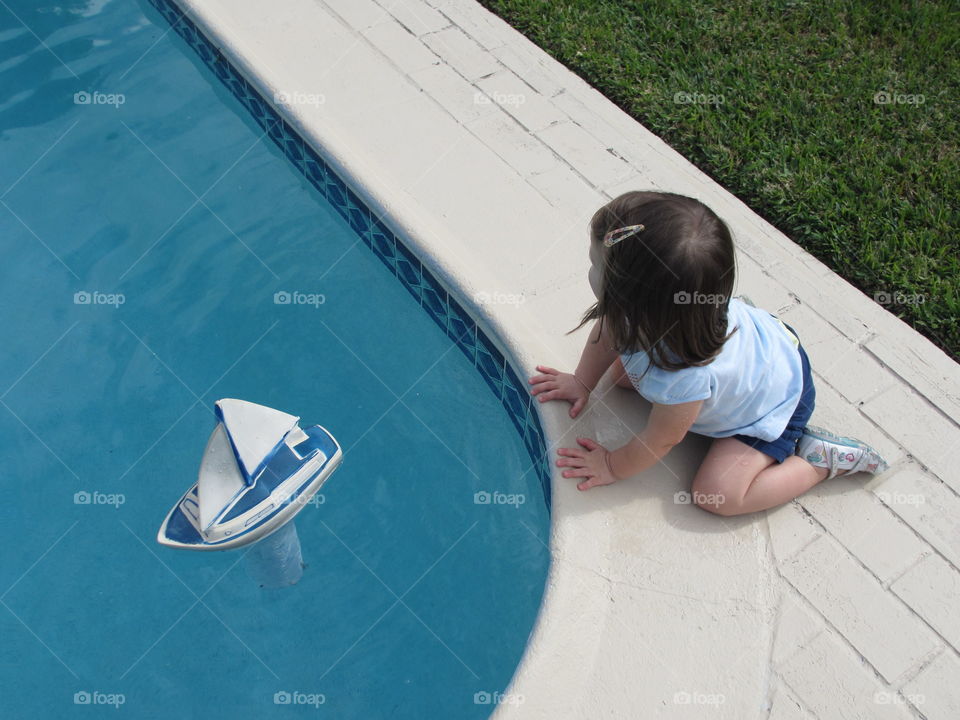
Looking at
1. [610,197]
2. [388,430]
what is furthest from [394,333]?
[610,197]

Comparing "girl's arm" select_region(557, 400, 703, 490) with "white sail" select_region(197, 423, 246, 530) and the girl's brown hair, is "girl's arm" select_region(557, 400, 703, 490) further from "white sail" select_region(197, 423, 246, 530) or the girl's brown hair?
→ "white sail" select_region(197, 423, 246, 530)

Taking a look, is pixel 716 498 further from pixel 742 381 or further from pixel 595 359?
pixel 595 359

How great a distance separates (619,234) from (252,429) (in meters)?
0.99

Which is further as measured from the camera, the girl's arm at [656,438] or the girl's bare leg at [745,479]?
the girl's bare leg at [745,479]

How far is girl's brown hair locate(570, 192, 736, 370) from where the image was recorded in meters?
1.98

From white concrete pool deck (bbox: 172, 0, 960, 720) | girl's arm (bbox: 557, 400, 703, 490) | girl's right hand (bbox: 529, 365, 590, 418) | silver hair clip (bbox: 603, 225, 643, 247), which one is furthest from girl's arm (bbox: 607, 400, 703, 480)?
silver hair clip (bbox: 603, 225, 643, 247)

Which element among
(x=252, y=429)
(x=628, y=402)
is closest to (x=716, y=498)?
(x=628, y=402)

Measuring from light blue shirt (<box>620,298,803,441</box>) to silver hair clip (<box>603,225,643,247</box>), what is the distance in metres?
0.42

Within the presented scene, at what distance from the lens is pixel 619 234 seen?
6.65 ft

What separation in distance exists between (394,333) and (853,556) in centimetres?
188

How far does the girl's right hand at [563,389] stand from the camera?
8.91 ft

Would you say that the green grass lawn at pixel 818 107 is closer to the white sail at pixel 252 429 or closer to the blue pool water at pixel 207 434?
the blue pool water at pixel 207 434

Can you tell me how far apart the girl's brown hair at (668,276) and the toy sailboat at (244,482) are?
873 mm

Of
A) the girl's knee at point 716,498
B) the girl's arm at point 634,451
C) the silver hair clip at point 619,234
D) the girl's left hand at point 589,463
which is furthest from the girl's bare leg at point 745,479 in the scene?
the silver hair clip at point 619,234
